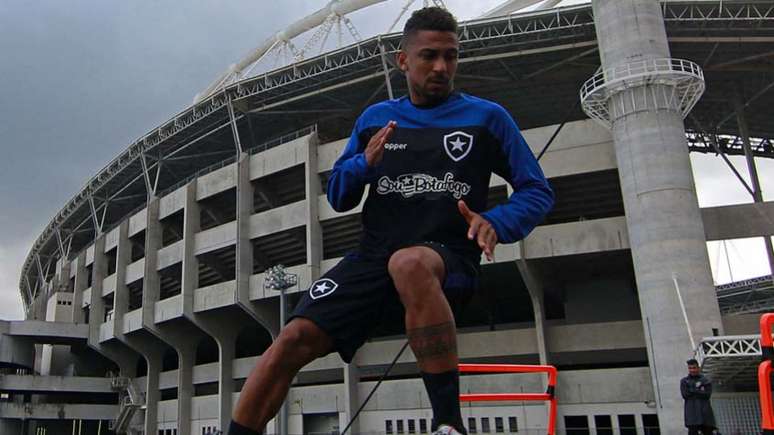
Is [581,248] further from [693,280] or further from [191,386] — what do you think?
[191,386]

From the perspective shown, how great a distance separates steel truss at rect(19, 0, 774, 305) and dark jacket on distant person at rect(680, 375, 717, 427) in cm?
2233

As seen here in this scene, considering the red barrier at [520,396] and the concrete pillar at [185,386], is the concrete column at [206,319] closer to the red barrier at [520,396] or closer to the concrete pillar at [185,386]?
the concrete pillar at [185,386]

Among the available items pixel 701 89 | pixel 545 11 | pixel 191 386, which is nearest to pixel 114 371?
pixel 191 386

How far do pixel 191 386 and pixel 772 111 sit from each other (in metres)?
37.9

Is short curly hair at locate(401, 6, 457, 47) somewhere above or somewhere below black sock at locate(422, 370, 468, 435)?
above

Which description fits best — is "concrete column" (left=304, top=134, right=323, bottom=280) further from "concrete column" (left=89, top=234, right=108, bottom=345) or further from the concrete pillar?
"concrete column" (left=89, top=234, right=108, bottom=345)

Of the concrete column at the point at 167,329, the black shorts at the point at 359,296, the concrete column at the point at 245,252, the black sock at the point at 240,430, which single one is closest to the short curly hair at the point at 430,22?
the black shorts at the point at 359,296

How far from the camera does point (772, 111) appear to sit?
3850cm

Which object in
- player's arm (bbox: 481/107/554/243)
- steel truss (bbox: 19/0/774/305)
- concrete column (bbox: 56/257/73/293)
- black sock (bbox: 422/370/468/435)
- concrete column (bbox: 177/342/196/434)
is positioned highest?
steel truss (bbox: 19/0/774/305)

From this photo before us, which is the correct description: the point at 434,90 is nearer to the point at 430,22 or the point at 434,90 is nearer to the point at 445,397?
the point at 430,22

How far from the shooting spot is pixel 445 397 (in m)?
2.23

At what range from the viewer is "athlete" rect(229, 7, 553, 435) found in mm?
2234

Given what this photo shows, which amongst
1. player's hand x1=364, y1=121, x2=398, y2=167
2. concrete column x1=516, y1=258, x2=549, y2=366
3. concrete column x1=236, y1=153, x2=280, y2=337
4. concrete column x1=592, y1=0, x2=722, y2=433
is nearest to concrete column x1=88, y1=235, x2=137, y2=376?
concrete column x1=236, y1=153, x2=280, y2=337

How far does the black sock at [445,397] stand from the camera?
222 cm
